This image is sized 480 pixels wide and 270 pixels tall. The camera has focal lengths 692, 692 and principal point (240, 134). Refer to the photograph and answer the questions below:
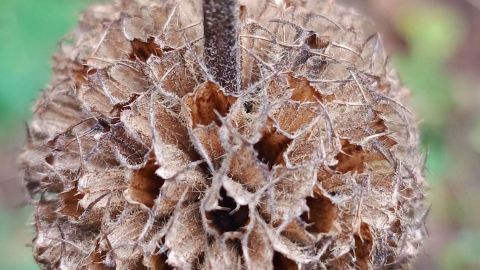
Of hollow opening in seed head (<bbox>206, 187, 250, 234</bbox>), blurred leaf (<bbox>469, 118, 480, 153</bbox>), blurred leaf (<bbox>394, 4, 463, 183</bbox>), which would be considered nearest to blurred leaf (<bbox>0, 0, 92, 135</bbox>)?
blurred leaf (<bbox>394, 4, 463, 183</bbox>)

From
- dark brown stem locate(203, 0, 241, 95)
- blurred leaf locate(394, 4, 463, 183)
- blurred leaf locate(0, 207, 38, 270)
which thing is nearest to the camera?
dark brown stem locate(203, 0, 241, 95)

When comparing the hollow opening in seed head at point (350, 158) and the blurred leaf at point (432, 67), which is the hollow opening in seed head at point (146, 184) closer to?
the hollow opening in seed head at point (350, 158)

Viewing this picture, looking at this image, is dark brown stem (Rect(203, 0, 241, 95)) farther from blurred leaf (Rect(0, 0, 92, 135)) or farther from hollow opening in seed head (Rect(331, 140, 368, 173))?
blurred leaf (Rect(0, 0, 92, 135))

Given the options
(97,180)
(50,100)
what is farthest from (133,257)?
(50,100)

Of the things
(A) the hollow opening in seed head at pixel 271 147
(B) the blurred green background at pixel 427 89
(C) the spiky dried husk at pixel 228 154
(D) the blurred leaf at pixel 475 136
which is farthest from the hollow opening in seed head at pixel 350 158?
(D) the blurred leaf at pixel 475 136

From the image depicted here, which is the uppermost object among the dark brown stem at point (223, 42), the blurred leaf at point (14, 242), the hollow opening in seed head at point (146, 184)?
the dark brown stem at point (223, 42)

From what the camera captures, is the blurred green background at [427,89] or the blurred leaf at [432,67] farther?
the blurred leaf at [432,67]
